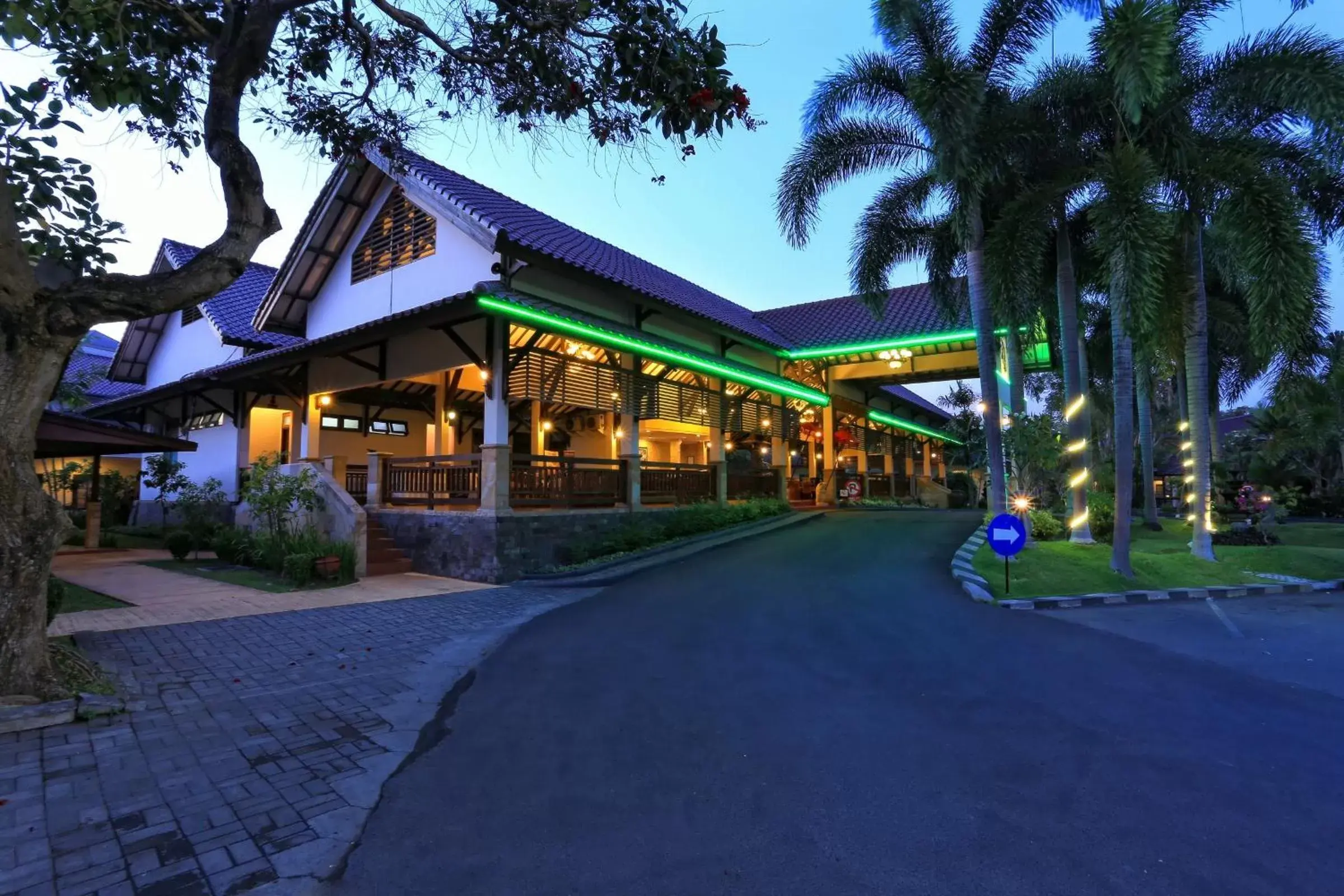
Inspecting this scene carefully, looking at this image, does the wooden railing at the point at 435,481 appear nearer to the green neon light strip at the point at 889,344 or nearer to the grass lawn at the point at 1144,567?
the grass lawn at the point at 1144,567

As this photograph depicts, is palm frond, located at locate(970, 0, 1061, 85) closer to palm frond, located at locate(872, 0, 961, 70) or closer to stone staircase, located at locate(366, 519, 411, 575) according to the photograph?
palm frond, located at locate(872, 0, 961, 70)

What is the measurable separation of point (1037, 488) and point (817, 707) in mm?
16825

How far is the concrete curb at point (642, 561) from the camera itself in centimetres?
1049

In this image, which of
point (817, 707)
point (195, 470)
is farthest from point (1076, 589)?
point (195, 470)

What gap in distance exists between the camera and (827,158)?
1327 centimetres

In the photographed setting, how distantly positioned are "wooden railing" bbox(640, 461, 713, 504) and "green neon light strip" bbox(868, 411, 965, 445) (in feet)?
36.8

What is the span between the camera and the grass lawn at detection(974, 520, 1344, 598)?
10.1 meters

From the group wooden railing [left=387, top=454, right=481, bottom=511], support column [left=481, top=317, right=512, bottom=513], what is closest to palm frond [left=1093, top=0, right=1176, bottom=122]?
support column [left=481, top=317, right=512, bottom=513]

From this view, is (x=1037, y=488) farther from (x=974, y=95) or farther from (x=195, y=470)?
(x=195, y=470)

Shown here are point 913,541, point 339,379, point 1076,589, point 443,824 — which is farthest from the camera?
point 339,379

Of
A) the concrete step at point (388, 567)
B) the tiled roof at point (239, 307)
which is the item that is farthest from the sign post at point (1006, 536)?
the tiled roof at point (239, 307)

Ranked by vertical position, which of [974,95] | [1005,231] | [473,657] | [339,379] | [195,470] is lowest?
[473,657]

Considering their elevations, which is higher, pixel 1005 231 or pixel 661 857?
pixel 1005 231

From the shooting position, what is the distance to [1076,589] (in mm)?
9844
